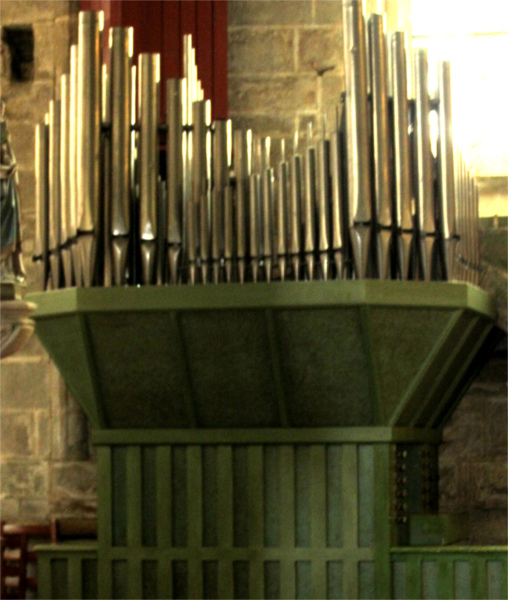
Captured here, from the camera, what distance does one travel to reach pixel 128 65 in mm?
8008

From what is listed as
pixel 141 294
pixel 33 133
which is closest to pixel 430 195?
pixel 141 294

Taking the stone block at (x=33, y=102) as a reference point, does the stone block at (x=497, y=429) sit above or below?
below

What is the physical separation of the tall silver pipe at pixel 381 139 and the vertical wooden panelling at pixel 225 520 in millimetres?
1553

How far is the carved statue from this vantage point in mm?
6141

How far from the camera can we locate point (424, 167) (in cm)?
764

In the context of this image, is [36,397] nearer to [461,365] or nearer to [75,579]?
[75,579]

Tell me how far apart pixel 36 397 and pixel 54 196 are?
194cm

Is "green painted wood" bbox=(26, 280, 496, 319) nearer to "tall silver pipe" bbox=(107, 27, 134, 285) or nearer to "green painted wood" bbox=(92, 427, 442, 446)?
"tall silver pipe" bbox=(107, 27, 134, 285)

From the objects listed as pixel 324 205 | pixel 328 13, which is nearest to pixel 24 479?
pixel 324 205

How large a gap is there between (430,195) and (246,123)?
2.31 m

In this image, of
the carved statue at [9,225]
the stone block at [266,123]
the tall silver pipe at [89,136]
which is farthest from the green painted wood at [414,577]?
the stone block at [266,123]

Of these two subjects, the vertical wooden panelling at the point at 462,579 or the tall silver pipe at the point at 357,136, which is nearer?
the tall silver pipe at the point at 357,136

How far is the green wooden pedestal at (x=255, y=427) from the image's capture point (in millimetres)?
7473

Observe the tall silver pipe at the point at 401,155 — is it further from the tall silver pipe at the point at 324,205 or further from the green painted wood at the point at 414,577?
the green painted wood at the point at 414,577
